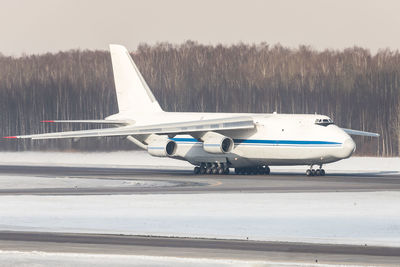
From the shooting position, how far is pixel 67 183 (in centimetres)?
3209

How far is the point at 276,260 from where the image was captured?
13305mm

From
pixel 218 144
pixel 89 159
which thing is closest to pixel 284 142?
pixel 218 144

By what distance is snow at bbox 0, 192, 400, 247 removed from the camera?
1680cm

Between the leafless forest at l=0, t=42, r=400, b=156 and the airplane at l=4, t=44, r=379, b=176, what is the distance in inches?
1270

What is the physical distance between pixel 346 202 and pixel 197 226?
6.91 meters

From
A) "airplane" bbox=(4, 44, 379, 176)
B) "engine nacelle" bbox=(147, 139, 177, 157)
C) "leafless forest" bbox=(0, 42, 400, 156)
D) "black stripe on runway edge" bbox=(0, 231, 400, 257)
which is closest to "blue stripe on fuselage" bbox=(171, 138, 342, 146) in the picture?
"airplane" bbox=(4, 44, 379, 176)

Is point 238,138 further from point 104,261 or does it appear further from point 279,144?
point 104,261

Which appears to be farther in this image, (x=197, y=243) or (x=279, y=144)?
(x=279, y=144)

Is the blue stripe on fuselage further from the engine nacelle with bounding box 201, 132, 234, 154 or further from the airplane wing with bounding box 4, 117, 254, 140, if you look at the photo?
the airplane wing with bounding box 4, 117, 254, 140

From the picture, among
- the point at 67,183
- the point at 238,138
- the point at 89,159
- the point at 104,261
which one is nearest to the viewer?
the point at 104,261

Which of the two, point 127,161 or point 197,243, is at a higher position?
point 197,243

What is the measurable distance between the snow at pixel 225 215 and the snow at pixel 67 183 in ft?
17.3

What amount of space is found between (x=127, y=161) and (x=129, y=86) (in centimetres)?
1043

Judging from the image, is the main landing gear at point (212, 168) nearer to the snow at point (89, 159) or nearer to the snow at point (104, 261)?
the snow at point (89, 159)
